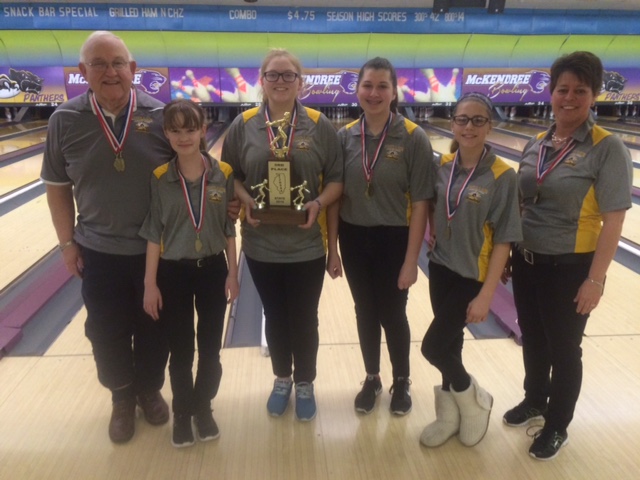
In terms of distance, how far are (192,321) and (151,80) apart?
736 cm

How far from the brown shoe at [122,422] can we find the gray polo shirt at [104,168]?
575mm

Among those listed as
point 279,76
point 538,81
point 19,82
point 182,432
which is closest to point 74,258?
point 182,432

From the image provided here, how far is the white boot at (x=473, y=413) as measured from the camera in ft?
5.34

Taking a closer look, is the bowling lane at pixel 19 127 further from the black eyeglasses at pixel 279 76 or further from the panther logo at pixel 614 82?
the panther logo at pixel 614 82

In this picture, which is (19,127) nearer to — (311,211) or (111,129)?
(111,129)

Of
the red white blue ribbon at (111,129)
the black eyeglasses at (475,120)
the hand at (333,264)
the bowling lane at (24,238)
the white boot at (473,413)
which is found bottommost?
the bowling lane at (24,238)

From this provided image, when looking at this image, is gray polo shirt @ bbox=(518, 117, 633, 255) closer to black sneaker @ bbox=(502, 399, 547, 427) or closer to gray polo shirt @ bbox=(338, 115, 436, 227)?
gray polo shirt @ bbox=(338, 115, 436, 227)

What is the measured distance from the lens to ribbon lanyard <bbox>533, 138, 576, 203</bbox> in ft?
4.68

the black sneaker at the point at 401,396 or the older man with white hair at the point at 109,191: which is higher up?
the older man with white hair at the point at 109,191

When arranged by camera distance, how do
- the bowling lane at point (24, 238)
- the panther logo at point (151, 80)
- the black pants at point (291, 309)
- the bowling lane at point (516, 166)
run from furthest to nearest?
the panther logo at point (151, 80) < the bowling lane at point (516, 166) < the bowling lane at point (24, 238) < the black pants at point (291, 309)

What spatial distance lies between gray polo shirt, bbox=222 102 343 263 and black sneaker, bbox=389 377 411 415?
593 millimetres

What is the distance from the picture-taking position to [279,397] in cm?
183

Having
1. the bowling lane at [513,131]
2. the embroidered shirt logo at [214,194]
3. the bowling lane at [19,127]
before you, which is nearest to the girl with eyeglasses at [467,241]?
the embroidered shirt logo at [214,194]

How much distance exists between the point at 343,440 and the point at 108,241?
40.3 inches
